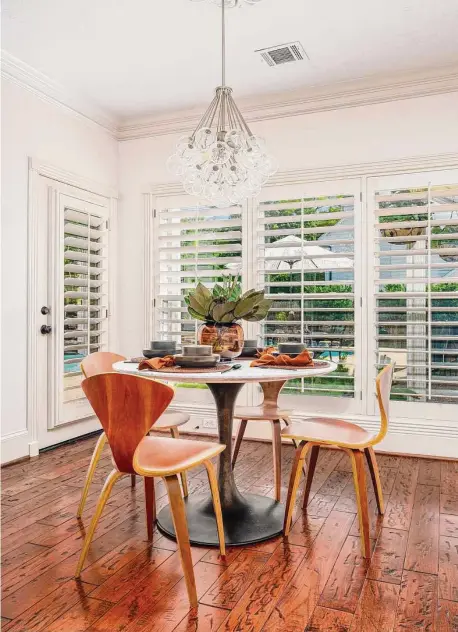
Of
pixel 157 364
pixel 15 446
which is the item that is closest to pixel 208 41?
pixel 157 364

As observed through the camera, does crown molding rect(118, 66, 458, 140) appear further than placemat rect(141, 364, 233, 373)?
Yes

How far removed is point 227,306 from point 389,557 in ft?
4.28

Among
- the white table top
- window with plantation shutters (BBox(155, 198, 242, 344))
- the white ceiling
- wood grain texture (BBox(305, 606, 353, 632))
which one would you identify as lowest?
wood grain texture (BBox(305, 606, 353, 632))

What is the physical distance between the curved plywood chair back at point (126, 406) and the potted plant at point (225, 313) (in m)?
0.78

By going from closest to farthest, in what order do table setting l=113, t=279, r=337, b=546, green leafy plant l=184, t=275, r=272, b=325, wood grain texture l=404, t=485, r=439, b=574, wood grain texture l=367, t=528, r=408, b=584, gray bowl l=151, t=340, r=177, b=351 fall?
wood grain texture l=367, t=528, r=408, b=584 < wood grain texture l=404, t=485, r=439, b=574 < table setting l=113, t=279, r=337, b=546 < green leafy plant l=184, t=275, r=272, b=325 < gray bowl l=151, t=340, r=177, b=351

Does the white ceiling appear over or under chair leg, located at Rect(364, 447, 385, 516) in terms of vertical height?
over

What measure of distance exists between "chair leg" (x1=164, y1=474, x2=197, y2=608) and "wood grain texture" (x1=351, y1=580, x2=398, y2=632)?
0.55m

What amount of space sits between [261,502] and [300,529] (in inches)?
12.2

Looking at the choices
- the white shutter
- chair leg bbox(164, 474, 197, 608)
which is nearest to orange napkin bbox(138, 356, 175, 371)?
chair leg bbox(164, 474, 197, 608)

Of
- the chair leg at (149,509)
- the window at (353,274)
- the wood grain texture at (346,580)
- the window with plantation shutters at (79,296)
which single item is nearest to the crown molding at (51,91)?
the window with plantation shutters at (79,296)

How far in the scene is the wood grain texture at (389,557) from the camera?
78.3 inches

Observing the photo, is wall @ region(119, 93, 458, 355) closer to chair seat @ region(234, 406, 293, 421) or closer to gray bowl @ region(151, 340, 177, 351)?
chair seat @ region(234, 406, 293, 421)

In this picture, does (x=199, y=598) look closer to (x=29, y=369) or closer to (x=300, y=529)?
(x=300, y=529)

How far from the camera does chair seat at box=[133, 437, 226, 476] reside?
6.05ft
